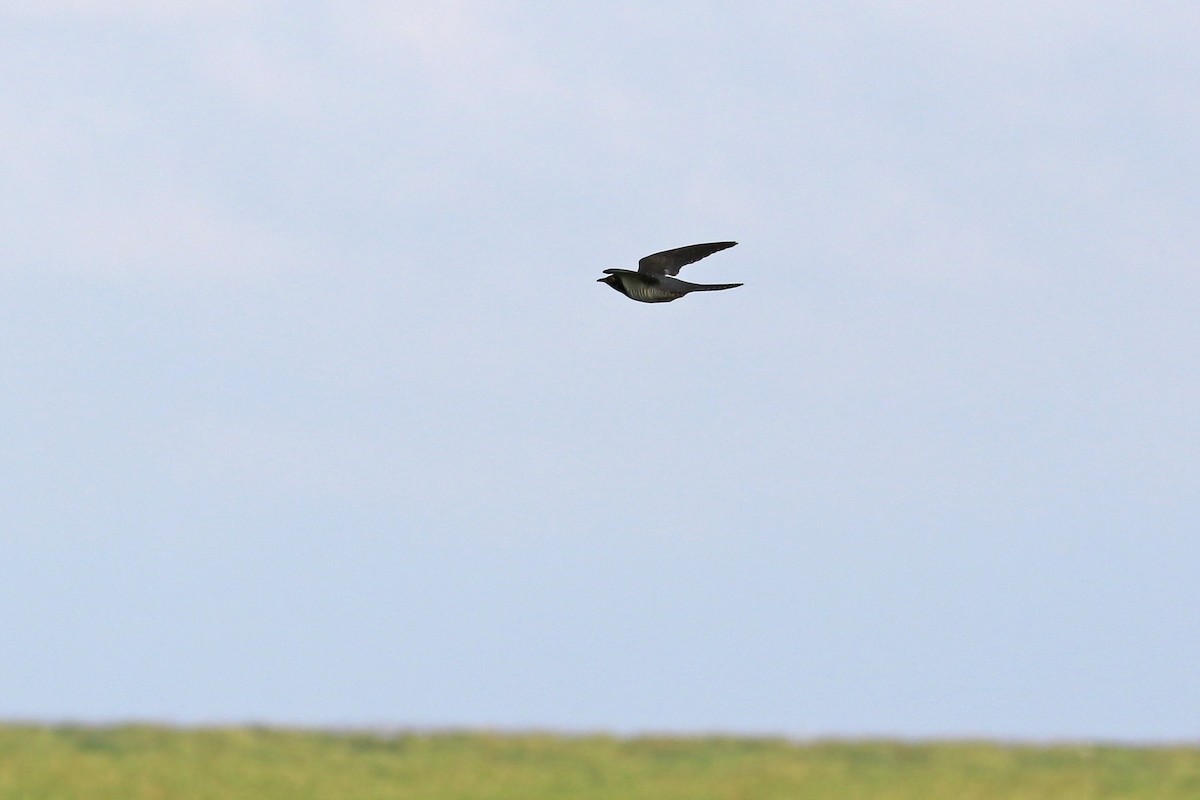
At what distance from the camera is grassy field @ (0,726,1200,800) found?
15508 millimetres

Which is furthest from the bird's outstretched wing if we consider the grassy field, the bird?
the grassy field

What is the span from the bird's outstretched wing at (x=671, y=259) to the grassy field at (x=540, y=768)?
15.7 feet

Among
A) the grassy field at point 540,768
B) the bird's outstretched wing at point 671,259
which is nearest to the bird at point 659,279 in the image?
the bird's outstretched wing at point 671,259

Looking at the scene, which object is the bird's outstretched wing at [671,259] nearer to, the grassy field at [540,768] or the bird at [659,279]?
the bird at [659,279]

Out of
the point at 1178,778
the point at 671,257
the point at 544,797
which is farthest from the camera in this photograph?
the point at 671,257

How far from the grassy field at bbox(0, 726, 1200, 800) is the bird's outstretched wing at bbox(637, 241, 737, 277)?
479cm

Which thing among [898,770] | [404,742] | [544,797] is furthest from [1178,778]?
[404,742]

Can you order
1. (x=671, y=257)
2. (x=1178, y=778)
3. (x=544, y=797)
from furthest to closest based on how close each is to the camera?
(x=671, y=257)
(x=1178, y=778)
(x=544, y=797)

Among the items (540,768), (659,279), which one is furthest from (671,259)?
(540,768)

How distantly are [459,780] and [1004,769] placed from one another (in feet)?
17.3

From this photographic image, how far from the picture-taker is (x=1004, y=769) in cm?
1642

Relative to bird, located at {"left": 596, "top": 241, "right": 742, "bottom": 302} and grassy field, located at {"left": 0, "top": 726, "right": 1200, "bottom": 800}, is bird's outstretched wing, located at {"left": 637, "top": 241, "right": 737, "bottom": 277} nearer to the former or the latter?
bird, located at {"left": 596, "top": 241, "right": 742, "bottom": 302}

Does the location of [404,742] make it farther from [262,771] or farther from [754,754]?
[754,754]

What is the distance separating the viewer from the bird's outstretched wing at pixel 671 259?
1741 centimetres
